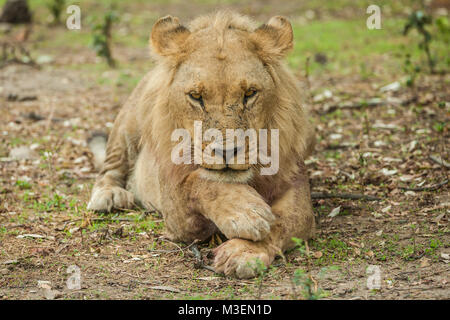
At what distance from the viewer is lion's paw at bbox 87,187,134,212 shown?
18.5 ft

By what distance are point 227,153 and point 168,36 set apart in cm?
114

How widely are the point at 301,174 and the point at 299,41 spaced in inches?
335

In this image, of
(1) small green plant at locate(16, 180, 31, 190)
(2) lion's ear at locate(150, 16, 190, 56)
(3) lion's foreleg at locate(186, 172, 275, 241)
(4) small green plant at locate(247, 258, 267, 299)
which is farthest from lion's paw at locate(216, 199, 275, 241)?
(1) small green plant at locate(16, 180, 31, 190)

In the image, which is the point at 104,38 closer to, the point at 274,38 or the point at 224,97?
the point at 274,38

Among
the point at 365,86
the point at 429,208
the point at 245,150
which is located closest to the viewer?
the point at 245,150

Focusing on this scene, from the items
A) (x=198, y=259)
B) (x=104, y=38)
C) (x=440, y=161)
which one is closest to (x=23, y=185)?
(x=198, y=259)

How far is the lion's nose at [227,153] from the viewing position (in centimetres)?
398

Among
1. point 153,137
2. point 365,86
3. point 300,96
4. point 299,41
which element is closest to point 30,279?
point 153,137

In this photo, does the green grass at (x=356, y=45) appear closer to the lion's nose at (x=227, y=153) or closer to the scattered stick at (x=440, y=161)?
the scattered stick at (x=440, y=161)

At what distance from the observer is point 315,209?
18.1 ft

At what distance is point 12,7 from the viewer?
14.8 m

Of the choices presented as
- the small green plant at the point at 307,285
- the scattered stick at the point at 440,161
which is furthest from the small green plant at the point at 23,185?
the scattered stick at the point at 440,161

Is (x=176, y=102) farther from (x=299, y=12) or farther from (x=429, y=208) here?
(x=299, y=12)
